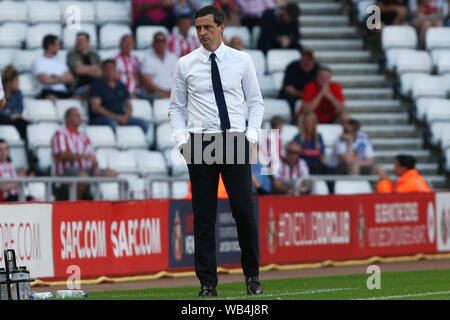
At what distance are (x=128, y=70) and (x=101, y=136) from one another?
5.54 feet

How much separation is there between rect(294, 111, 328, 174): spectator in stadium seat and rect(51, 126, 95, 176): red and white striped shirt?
3.67 meters

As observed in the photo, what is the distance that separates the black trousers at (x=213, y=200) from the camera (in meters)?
10.2

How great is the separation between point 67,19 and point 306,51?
3.92 metres

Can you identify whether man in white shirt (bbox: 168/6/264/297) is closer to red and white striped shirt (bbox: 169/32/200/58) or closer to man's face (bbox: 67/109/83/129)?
man's face (bbox: 67/109/83/129)

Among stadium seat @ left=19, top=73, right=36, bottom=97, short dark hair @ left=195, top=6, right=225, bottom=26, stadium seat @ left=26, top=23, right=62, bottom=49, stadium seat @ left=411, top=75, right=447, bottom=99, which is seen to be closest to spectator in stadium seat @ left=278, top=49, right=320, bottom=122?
stadium seat @ left=411, top=75, right=447, bottom=99

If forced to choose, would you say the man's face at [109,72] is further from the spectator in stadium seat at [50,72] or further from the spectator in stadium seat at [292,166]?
the spectator in stadium seat at [292,166]

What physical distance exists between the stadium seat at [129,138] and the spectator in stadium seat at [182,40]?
1909 mm

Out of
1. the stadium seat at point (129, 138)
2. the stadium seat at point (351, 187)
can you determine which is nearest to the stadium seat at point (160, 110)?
the stadium seat at point (129, 138)

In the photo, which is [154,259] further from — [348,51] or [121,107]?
[348,51]

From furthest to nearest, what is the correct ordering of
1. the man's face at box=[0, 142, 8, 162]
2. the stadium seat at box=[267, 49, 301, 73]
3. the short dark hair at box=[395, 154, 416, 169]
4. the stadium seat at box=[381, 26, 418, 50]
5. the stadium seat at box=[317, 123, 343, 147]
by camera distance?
the stadium seat at box=[381, 26, 418, 50] → the stadium seat at box=[267, 49, 301, 73] → the stadium seat at box=[317, 123, 343, 147] → the short dark hair at box=[395, 154, 416, 169] → the man's face at box=[0, 142, 8, 162]

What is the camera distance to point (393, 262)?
17188 millimetres

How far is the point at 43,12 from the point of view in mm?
19672

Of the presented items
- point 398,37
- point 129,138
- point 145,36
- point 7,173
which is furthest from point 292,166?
point 398,37

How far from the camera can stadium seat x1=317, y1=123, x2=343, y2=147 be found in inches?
788
